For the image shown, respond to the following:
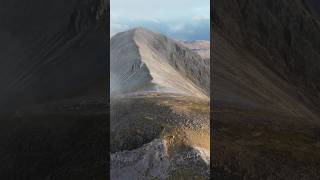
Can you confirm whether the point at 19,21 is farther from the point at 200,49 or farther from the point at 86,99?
the point at 200,49

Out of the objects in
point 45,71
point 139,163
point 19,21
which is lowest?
point 139,163

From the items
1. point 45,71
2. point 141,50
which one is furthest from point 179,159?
point 141,50

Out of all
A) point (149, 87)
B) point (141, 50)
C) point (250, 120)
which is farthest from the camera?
point (141, 50)

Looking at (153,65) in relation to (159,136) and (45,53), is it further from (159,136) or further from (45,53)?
(45,53)

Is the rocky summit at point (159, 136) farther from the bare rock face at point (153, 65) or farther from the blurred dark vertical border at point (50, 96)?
the blurred dark vertical border at point (50, 96)

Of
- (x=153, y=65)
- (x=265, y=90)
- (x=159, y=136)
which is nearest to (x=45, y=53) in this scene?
(x=159, y=136)

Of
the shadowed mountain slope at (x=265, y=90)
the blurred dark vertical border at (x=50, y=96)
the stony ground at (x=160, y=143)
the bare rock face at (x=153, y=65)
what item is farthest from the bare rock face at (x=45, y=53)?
the bare rock face at (x=153, y=65)

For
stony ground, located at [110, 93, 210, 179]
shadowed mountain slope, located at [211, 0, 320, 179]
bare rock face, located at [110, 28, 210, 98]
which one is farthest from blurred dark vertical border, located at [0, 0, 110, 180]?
bare rock face, located at [110, 28, 210, 98]
